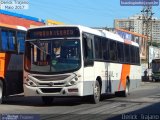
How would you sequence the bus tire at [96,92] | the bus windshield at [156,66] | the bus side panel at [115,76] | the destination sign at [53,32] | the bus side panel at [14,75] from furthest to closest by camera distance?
the bus windshield at [156,66]
the bus side panel at [115,76]
the bus tire at [96,92]
the bus side panel at [14,75]
the destination sign at [53,32]

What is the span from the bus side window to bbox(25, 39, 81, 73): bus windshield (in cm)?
39

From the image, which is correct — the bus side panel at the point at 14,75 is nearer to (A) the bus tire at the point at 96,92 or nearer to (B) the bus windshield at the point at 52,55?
(B) the bus windshield at the point at 52,55

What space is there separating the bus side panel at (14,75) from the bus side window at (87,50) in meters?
3.00

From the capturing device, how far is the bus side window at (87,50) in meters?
18.4

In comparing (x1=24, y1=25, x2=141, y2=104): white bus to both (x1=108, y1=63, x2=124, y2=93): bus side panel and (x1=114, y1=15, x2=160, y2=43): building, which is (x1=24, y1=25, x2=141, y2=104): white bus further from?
(x1=114, y1=15, x2=160, y2=43): building

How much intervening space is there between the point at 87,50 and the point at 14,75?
10.5 ft

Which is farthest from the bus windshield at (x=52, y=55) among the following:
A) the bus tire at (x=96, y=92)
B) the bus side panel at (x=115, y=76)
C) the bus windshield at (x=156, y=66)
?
the bus windshield at (x=156, y=66)

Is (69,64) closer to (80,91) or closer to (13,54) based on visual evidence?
(80,91)

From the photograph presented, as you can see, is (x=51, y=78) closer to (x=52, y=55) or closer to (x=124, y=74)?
(x=52, y=55)

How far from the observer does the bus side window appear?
18409mm

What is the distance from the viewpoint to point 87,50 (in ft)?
61.3

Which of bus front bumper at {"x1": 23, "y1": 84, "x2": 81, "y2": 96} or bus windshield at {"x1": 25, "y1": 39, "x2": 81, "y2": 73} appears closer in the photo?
bus front bumper at {"x1": 23, "y1": 84, "x2": 81, "y2": 96}

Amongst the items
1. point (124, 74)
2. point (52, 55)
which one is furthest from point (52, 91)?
point (124, 74)

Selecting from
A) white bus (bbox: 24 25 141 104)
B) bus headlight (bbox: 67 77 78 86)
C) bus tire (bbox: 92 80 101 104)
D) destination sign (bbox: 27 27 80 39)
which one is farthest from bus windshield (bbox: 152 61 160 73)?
bus headlight (bbox: 67 77 78 86)
